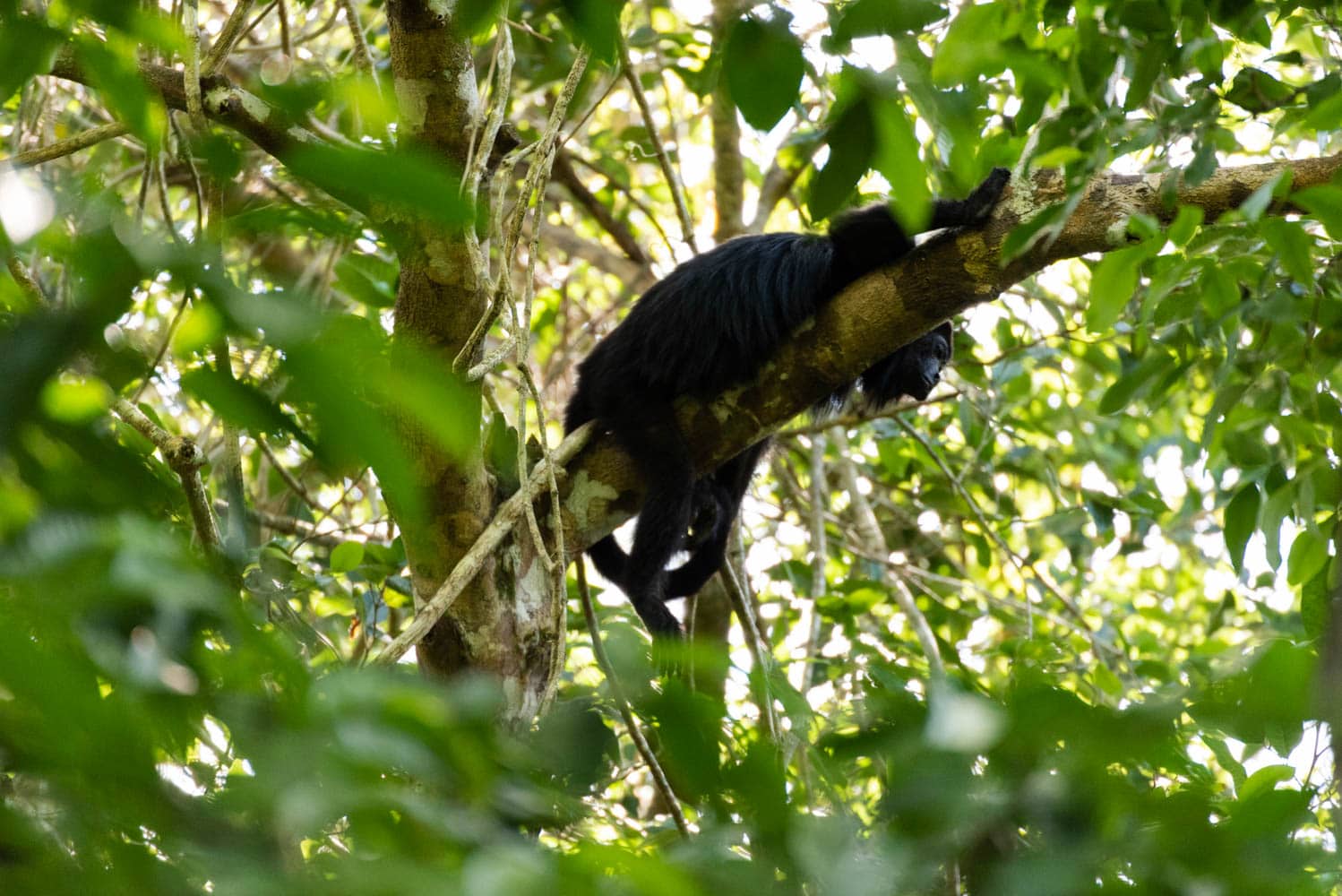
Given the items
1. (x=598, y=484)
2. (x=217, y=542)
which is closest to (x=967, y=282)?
(x=598, y=484)

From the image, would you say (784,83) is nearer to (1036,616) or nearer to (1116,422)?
(1036,616)

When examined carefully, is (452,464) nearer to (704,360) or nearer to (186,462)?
(186,462)

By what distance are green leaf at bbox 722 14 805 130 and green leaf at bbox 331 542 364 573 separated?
2.30 metres

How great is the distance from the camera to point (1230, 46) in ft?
7.77

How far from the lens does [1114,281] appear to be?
66.7 inches

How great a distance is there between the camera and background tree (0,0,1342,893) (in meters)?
0.58

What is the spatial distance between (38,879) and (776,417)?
230 cm

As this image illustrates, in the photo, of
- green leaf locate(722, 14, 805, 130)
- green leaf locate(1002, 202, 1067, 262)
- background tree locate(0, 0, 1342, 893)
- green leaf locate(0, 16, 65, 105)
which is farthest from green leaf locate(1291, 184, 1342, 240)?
green leaf locate(0, 16, 65, 105)

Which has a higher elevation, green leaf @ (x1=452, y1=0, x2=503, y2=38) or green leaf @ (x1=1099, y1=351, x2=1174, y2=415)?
green leaf @ (x1=1099, y1=351, x2=1174, y2=415)

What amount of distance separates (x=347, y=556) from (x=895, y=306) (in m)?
1.46

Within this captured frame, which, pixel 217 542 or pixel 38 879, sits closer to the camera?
pixel 38 879

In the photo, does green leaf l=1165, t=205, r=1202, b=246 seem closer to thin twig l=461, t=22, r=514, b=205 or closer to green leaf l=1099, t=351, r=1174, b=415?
green leaf l=1099, t=351, r=1174, b=415

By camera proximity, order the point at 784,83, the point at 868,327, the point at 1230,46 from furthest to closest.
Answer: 1. the point at 868,327
2. the point at 1230,46
3. the point at 784,83

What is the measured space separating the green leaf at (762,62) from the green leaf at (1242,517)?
2.04 m
